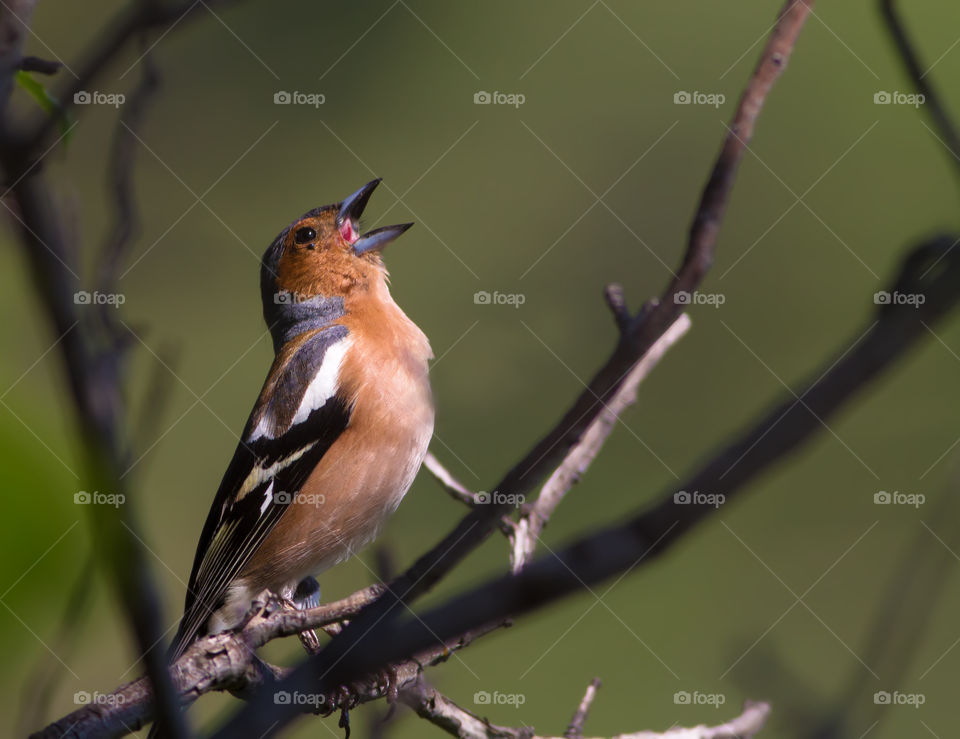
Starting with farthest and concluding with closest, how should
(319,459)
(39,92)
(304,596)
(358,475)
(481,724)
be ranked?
(304,596)
(319,459)
(358,475)
(481,724)
(39,92)

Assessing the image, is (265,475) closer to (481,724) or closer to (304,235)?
(304,235)

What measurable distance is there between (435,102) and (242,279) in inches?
92.1

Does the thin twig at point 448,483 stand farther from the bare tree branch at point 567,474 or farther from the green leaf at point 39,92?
the green leaf at point 39,92

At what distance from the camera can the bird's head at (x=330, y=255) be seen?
381 cm

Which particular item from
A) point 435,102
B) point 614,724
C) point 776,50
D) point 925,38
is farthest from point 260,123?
point 776,50

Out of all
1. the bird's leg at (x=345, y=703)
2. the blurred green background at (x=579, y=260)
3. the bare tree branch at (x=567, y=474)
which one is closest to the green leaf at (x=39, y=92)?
the bird's leg at (x=345, y=703)

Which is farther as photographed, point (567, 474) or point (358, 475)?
point (358, 475)

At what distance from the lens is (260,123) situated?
851 cm

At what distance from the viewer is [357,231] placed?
13.1 feet

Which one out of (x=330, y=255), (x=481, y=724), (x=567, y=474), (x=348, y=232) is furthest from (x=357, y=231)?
(x=481, y=724)

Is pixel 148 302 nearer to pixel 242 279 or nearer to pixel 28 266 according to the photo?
pixel 242 279

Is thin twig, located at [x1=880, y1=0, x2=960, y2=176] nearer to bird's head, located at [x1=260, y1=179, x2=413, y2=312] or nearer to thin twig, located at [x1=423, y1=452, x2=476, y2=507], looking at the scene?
thin twig, located at [x1=423, y1=452, x2=476, y2=507]

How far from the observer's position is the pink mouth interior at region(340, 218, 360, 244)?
3.90 meters

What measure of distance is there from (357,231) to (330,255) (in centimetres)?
19
